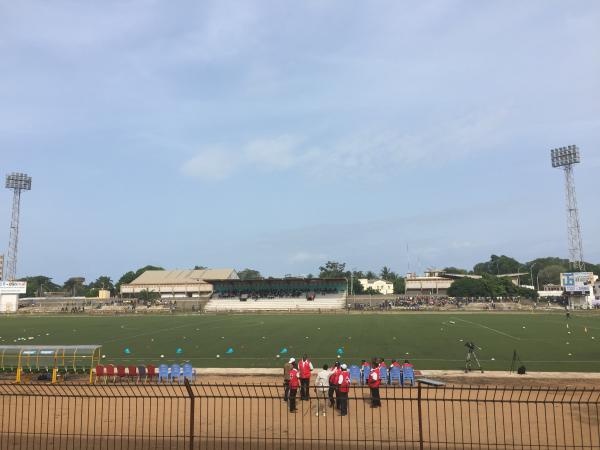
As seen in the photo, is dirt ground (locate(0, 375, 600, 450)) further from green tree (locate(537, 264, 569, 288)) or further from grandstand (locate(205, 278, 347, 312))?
green tree (locate(537, 264, 569, 288))

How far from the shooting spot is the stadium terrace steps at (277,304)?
8712cm

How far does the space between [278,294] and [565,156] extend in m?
58.9

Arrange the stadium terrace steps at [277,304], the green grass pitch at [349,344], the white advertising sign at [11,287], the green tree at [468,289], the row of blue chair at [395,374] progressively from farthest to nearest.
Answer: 1. the green tree at [468,289]
2. the white advertising sign at [11,287]
3. the stadium terrace steps at [277,304]
4. the green grass pitch at [349,344]
5. the row of blue chair at [395,374]

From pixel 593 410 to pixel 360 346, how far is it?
17.0m

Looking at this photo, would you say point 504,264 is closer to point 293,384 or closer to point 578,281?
point 578,281

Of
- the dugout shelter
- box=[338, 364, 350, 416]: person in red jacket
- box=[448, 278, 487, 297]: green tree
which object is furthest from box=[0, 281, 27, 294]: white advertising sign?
box=[338, 364, 350, 416]: person in red jacket

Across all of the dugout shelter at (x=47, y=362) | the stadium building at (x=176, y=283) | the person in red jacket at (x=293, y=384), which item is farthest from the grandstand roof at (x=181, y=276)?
the person in red jacket at (x=293, y=384)

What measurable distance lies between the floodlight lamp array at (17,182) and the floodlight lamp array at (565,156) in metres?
105

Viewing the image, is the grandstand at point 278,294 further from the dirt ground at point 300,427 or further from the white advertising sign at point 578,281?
the dirt ground at point 300,427

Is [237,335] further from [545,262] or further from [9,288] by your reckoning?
[545,262]

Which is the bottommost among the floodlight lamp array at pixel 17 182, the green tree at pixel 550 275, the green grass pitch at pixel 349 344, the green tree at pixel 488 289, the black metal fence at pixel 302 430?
the green grass pitch at pixel 349 344

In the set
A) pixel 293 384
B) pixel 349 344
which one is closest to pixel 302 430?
pixel 293 384

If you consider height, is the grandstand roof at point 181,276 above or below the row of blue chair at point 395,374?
above

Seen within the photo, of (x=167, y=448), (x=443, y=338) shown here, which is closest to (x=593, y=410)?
(x=167, y=448)
